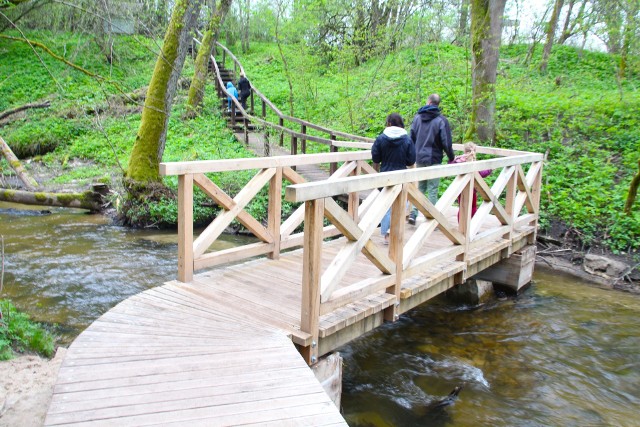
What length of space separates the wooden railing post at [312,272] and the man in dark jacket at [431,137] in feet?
12.2

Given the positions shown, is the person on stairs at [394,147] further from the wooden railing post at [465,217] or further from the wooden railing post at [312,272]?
the wooden railing post at [312,272]

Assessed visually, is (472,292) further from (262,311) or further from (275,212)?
(262,311)

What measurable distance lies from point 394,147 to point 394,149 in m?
0.03

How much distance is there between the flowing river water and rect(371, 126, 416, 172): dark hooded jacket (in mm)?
2209

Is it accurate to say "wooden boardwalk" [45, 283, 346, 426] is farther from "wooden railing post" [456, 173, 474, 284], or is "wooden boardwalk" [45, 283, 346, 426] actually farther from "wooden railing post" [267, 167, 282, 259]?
"wooden railing post" [456, 173, 474, 284]

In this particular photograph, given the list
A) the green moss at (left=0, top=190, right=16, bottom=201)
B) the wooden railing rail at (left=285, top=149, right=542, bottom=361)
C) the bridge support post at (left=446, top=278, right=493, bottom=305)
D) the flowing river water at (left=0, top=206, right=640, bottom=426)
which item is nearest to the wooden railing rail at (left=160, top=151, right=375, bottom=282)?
the wooden railing rail at (left=285, top=149, right=542, bottom=361)

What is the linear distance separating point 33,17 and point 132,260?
18.6 m

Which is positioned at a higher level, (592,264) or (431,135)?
(431,135)

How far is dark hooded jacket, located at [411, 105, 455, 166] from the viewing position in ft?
23.3

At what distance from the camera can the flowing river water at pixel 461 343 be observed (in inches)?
201

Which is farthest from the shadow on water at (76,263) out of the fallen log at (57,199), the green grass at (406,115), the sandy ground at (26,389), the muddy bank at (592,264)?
the muddy bank at (592,264)


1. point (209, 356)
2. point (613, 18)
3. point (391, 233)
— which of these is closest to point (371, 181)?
point (391, 233)

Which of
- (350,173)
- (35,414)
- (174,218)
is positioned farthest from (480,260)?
(174,218)

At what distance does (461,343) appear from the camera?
6.50 meters
